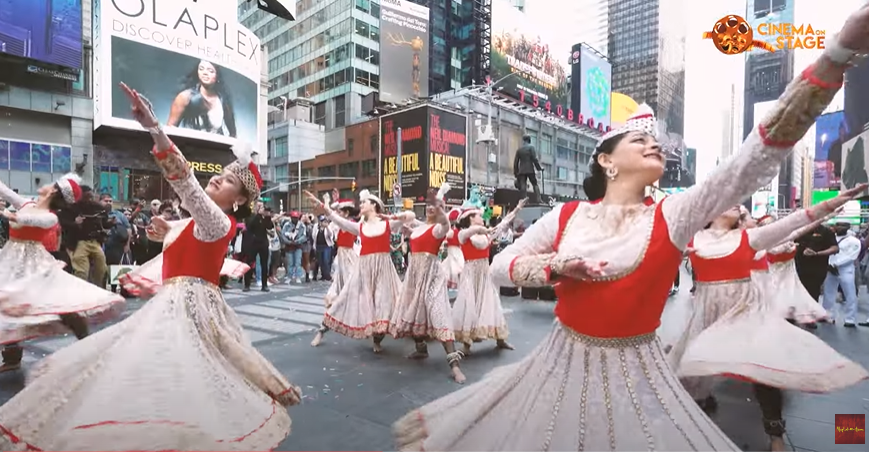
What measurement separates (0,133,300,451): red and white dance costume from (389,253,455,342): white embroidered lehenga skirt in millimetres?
2632

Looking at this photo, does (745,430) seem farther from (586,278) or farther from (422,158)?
(422,158)

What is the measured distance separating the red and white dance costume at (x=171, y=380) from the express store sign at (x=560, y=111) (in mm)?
38003

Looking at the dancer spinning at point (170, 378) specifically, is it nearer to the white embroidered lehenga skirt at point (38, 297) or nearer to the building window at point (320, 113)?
the white embroidered lehenga skirt at point (38, 297)

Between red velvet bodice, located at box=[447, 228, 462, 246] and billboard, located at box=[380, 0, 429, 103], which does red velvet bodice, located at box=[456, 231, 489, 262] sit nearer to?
red velvet bodice, located at box=[447, 228, 462, 246]

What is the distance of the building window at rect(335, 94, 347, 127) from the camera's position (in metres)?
42.6

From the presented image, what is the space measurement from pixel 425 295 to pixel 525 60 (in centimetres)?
3847

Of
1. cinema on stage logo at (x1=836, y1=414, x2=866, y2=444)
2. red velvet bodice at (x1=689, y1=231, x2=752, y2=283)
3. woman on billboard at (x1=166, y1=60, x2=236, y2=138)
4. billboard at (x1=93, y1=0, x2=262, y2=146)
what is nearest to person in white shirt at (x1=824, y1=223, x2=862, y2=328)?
cinema on stage logo at (x1=836, y1=414, x2=866, y2=444)

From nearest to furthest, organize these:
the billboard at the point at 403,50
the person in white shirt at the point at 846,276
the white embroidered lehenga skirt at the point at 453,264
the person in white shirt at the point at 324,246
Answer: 1. the person in white shirt at the point at 846,276
2. the white embroidered lehenga skirt at the point at 453,264
3. the person in white shirt at the point at 324,246
4. the billboard at the point at 403,50

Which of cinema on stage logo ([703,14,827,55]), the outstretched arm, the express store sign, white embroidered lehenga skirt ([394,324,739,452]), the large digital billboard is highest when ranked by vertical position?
the large digital billboard

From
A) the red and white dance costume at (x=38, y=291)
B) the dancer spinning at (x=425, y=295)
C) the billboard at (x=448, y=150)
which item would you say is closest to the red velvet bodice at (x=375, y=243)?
the dancer spinning at (x=425, y=295)

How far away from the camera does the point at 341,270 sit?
288 inches

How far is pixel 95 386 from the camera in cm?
230

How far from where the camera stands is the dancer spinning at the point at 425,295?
543 centimetres

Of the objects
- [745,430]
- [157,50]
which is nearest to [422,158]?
[157,50]
